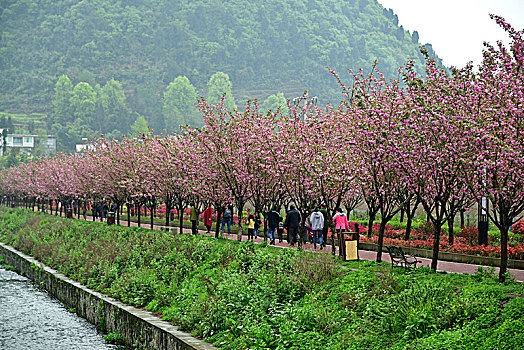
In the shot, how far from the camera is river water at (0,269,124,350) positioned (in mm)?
15641

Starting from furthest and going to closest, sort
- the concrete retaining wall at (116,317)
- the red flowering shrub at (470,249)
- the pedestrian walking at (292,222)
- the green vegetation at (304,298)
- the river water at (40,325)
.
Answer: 1. the pedestrian walking at (292,222)
2. the red flowering shrub at (470,249)
3. the river water at (40,325)
4. the concrete retaining wall at (116,317)
5. the green vegetation at (304,298)

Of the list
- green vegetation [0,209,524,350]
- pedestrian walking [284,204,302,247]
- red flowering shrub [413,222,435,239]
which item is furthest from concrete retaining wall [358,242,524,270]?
green vegetation [0,209,524,350]

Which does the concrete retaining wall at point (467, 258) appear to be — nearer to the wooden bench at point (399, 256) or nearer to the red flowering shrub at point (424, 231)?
the red flowering shrub at point (424, 231)

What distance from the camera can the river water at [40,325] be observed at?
15.6 m

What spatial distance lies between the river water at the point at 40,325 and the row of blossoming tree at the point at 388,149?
26.8ft

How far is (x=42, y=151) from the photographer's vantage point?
158 meters

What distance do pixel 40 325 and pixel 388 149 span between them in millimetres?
10519

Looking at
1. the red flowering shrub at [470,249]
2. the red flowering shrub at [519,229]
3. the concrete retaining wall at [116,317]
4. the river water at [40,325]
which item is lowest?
the river water at [40,325]

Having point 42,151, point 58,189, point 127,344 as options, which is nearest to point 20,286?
point 127,344

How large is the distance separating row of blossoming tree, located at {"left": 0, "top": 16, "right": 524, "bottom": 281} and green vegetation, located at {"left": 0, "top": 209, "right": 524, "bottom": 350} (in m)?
2.26

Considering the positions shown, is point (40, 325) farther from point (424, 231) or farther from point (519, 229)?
point (519, 229)

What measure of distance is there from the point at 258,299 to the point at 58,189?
48.9m

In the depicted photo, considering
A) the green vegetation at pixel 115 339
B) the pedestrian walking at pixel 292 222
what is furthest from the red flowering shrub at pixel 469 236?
the green vegetation at pixel 115 339

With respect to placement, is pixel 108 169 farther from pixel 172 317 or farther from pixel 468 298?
pixel 468 298
